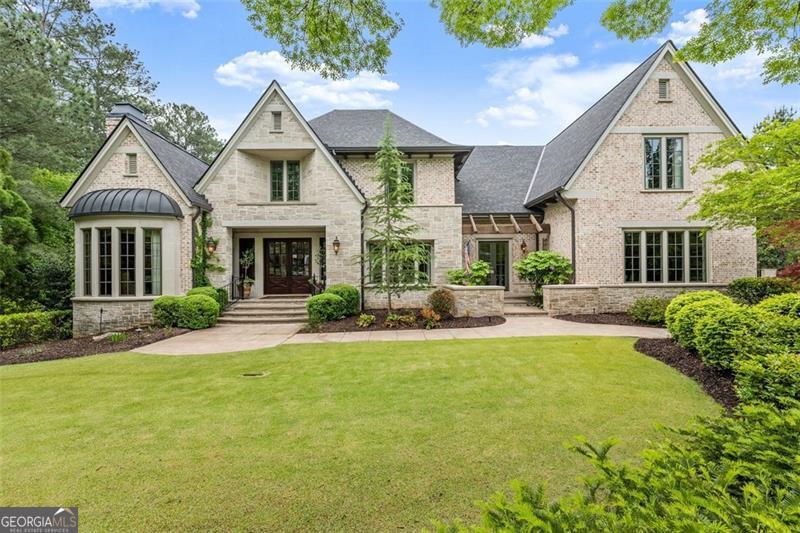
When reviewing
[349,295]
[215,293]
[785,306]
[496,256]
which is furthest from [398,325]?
[785,306]

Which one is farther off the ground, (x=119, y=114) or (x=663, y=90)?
(x=663, y=90)

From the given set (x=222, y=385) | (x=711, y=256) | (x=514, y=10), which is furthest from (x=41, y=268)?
(x=711, y=256)

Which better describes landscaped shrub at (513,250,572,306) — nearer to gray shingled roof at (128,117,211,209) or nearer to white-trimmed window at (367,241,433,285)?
white-trimmed window at (367,241,433,285)

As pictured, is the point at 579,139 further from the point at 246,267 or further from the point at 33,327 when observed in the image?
the point at 33,327

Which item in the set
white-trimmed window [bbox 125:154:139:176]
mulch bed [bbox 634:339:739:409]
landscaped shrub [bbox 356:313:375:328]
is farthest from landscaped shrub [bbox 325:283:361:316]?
mulch bed [bbox 634:339:739:409]

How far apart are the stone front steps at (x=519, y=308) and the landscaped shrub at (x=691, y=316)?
18.3ft

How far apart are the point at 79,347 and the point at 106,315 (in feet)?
8.16

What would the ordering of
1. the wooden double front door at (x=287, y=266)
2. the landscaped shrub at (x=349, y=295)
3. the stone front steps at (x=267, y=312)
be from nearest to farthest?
the stone front steps at (x=267, y=312)
the landscaped shrub at (x=349, y=295)
the wooden double front door at (x=287, y=266)

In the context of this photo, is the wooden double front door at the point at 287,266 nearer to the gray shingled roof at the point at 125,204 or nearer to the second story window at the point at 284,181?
the second story window at the point at 284,181

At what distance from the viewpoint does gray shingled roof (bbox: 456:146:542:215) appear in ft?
54.3

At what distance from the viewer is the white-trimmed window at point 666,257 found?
13.3 meters

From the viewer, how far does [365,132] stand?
15555mm

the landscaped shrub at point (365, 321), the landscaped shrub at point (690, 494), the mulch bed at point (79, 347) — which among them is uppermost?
the landscaped shrub at point (690, 494)

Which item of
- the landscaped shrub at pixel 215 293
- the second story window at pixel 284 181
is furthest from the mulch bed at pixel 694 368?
the second story window at pixel 284 181
